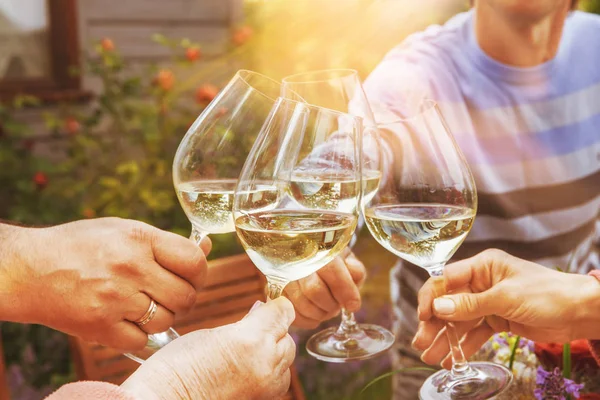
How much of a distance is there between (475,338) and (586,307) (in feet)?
0.48

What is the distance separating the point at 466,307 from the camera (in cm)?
77

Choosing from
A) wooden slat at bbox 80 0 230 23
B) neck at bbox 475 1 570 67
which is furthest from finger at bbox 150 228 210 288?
wooden slat at bbox 80 0 230 23

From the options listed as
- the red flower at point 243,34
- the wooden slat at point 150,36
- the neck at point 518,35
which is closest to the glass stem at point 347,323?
the neck at point 518,35

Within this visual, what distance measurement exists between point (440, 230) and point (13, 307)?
1.72ft

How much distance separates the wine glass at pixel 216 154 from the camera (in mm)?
798

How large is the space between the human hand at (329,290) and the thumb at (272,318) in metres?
0.29

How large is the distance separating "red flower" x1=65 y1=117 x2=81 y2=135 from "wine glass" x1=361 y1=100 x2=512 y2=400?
178cm

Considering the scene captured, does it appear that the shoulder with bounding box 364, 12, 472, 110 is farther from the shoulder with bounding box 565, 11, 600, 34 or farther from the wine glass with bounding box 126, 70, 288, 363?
the wine glass with bounding box 126, 70, 288, 363

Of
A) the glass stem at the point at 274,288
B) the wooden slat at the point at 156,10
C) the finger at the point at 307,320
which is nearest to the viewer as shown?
the glass stem at the point at 274,288

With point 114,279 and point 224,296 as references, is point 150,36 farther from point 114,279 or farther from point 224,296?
point 114,279

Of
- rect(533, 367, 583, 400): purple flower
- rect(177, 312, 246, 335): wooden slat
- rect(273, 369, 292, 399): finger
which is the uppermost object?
rect(533, 367, 583, 400): purple flower

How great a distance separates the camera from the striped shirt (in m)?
1.36

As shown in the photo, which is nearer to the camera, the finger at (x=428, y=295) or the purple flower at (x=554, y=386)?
the purple flower at (x=554, y=386)

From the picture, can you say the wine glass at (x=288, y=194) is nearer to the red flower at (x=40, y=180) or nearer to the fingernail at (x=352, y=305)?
the fingernail at (x=352, y=305)
